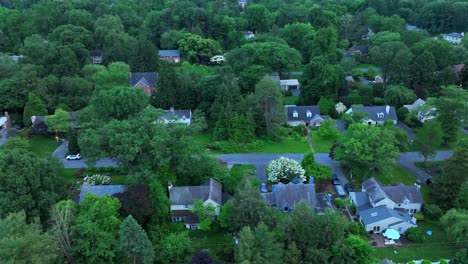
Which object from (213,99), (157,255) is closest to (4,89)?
(213,99)

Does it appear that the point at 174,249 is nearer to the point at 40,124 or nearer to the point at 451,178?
the point at 451,178

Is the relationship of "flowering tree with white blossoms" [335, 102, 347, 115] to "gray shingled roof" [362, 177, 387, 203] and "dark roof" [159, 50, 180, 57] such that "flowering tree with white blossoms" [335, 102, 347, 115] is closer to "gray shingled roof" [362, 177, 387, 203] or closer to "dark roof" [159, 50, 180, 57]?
"gray shingled roof" [362, 177, 387, 203]

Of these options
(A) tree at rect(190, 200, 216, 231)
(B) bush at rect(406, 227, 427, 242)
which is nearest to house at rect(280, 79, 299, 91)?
(A) tree at rect(190, 200, 216, 231)

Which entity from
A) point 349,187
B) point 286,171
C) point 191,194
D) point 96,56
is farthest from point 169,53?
point 349,187

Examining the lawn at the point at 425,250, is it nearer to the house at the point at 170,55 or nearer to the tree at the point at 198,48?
the tree at the point at 198,48

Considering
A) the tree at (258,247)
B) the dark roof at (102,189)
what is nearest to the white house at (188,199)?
the dark roof at (102,189)
